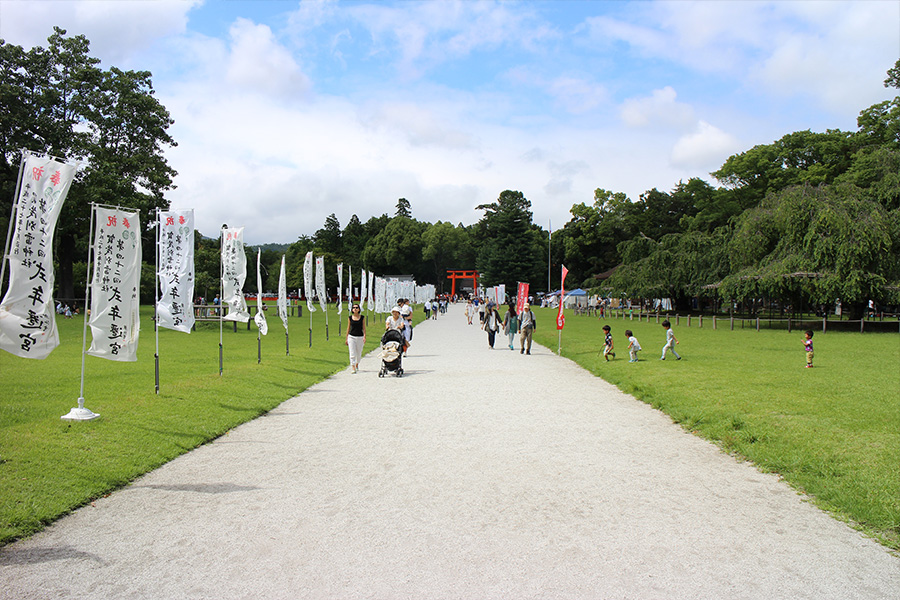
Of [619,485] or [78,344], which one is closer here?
[619,485]

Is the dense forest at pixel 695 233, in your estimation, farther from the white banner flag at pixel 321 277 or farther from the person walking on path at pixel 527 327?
the person walking on path at pixel 527 327

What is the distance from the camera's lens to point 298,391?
1105 cm

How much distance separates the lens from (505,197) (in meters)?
94.7

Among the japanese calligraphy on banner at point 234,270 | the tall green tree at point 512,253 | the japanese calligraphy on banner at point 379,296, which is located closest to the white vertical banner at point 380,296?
the japanese calligraphy on banner at point 379,296

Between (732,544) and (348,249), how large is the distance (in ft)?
354

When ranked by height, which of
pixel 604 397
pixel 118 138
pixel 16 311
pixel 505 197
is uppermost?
pixel 505 197

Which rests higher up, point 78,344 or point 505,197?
point 505,197

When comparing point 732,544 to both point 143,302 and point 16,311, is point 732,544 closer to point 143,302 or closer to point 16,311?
point 16,311

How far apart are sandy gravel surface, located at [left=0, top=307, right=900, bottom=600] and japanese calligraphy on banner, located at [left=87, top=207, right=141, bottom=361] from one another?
248 centimetres

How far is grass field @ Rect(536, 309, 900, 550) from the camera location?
5.25 m

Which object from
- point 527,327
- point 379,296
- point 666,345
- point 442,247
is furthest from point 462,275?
point 666,345

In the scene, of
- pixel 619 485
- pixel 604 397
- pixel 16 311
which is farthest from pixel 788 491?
pixel 16 311

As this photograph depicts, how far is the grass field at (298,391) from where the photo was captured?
521cm

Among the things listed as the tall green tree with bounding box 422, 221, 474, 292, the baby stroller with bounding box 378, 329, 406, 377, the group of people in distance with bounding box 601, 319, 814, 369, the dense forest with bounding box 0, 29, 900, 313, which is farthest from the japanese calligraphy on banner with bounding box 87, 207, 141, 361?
the tall green tree with bounding box 422, 221, 474, 292
